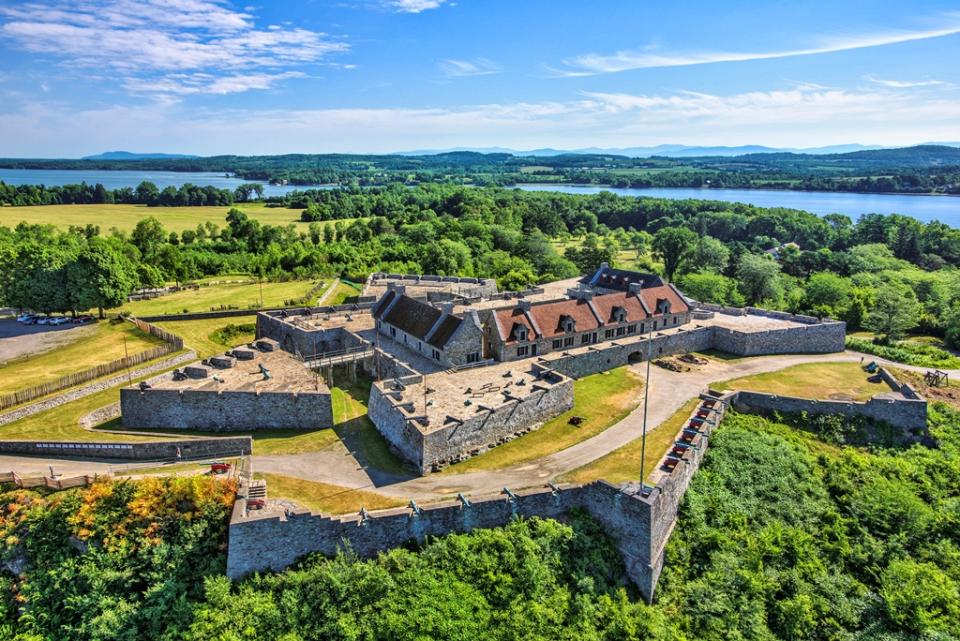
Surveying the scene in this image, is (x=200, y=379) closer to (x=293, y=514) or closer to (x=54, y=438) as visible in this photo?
(x=54, y=438)

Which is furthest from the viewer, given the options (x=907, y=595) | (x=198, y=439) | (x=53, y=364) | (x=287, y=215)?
(x=287, y=215)

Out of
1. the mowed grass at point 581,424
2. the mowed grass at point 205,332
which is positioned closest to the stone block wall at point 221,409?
the mowed grass at point 581,424

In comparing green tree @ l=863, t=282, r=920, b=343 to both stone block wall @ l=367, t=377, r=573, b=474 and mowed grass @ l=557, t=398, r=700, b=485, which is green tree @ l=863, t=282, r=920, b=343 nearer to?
mowed grass @ l=557, t=398, r=700, b=485

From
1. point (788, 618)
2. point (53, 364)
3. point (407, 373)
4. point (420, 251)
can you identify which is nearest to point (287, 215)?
point (420, 251)

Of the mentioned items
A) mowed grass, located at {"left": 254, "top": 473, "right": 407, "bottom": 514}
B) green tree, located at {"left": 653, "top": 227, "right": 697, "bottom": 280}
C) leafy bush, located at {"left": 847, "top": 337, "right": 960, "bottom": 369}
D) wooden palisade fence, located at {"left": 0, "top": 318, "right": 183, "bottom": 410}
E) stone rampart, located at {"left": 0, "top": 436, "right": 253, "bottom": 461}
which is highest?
green tree, located at {"left": 653, "top": 227, "right": 697, "bottom": 280}

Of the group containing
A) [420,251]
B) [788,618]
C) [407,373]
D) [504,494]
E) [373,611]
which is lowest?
[788,618]

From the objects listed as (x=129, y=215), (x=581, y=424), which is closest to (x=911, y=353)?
(x=581, y=424)

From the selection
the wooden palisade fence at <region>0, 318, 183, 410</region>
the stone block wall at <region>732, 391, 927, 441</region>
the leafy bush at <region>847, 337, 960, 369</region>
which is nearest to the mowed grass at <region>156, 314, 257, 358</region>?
the wooden palisade fence at <region>0, 318, 183, 410</region>

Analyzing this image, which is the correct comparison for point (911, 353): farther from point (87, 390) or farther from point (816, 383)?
point (87, 390)
